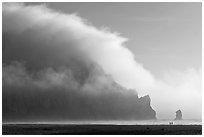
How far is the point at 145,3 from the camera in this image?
146 feet

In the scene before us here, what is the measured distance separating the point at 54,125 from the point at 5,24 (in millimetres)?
33757

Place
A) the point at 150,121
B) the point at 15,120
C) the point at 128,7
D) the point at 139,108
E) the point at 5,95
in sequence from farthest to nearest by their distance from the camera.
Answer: the point at 150,121, the point at 139,108, the point at 15,120, the point at 5,95, the point at 128,7

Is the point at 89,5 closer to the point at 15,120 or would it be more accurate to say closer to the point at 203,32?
the point at 203,32

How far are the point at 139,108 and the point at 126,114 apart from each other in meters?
17.3

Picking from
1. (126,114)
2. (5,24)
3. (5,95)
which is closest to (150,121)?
(126,114)

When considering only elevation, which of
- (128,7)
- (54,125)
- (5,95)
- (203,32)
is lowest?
(54,125)

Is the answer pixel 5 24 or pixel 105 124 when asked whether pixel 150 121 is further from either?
pixel 5 24

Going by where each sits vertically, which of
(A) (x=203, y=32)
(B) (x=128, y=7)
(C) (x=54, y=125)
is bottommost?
(C) (x=54, y=125)

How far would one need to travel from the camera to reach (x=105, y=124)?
6819cm

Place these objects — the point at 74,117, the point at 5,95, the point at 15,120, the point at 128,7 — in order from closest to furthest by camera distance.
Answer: the point at 128,7 → the point at 5,95 → the point at 15,120 → the point at 74,117

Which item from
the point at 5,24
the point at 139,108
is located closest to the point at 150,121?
the point at 139,108

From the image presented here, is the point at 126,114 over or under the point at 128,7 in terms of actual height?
under

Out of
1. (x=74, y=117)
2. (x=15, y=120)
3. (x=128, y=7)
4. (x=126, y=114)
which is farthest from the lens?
(x=126, y=114)

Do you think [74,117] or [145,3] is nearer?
[145,3]
